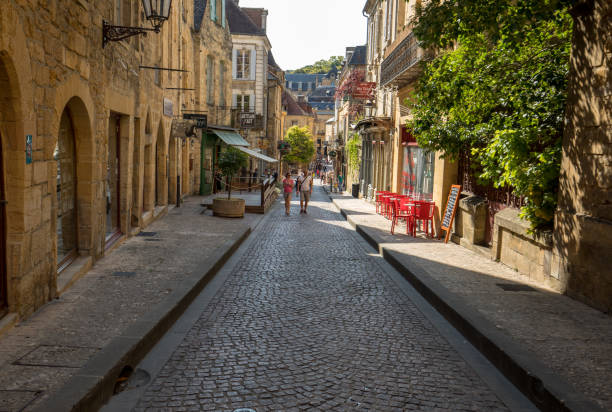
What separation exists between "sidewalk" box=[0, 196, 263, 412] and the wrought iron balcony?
7818 millimetres

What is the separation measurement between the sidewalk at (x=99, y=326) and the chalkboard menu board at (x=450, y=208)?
5290 mm

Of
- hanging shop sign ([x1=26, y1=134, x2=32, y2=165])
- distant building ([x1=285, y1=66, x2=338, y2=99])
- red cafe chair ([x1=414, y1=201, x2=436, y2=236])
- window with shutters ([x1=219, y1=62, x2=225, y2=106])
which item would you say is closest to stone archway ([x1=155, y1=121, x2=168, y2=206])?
red cafe chair ([x1=414, y1=201, x2=436, y2=236])

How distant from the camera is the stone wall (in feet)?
21.9

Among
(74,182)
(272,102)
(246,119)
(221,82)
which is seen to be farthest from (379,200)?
(272,102)

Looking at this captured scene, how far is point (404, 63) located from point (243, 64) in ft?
87.5

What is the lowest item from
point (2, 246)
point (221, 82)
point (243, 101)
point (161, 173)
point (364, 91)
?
point (2, 246)

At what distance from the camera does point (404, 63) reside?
15586mm

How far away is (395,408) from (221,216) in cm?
1256

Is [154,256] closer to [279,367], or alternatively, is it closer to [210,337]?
[210,337]

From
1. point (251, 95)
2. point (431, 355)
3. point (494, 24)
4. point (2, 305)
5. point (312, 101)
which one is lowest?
point (431, 355)

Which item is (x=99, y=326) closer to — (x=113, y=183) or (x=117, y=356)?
(x=117, y=356)

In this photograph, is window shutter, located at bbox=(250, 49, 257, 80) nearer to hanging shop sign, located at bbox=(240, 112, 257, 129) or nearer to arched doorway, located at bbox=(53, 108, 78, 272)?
hanging shop sign, located at bbox=(240, 112, 257, 129)

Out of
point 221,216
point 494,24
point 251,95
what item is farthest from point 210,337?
point 251,95

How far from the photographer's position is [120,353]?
14.5 ft
